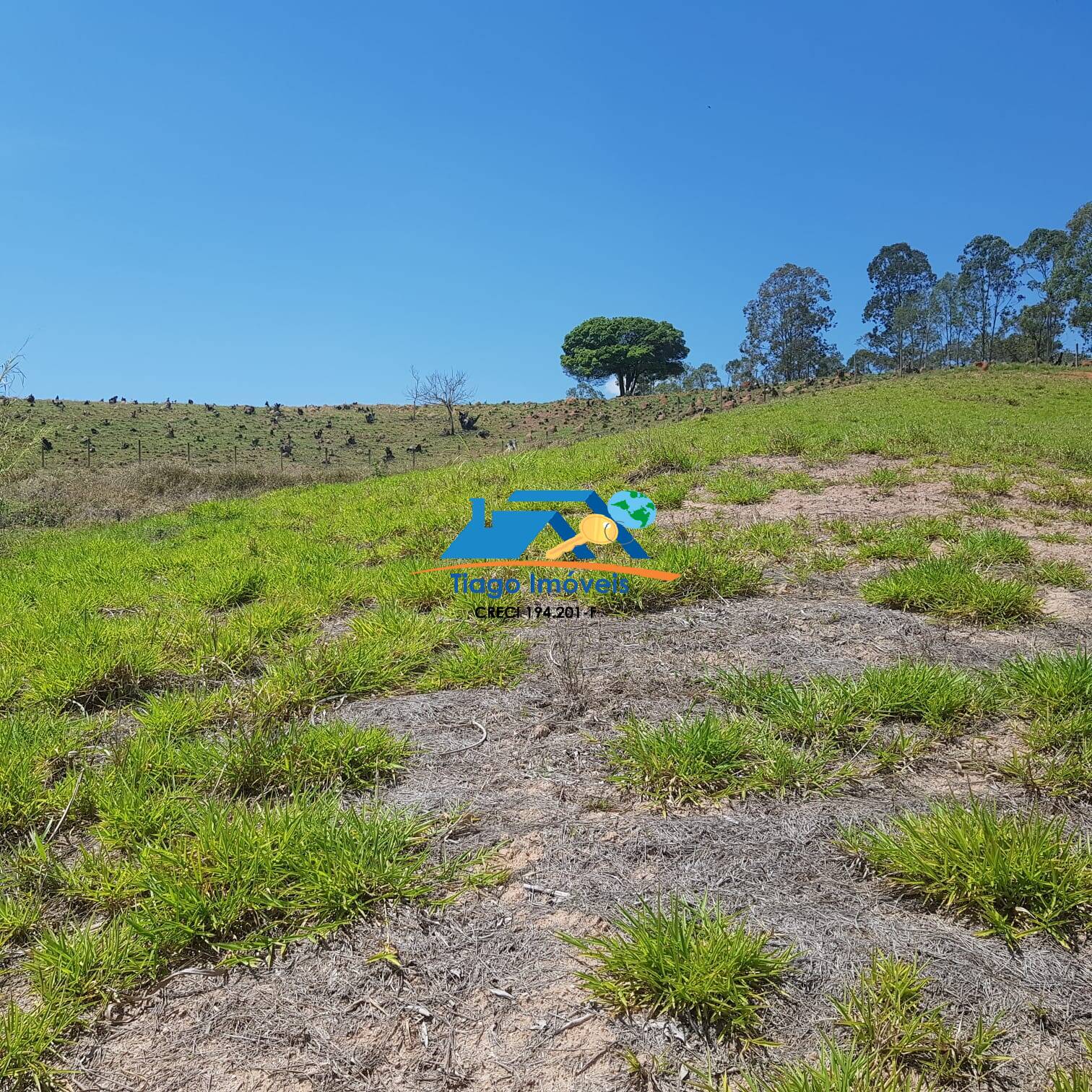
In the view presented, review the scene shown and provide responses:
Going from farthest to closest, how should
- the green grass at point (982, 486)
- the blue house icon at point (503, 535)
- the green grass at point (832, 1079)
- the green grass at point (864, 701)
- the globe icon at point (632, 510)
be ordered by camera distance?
1. the green grass at point (982, 486)
2. the globe icon at point (632, 510)
3. the blue house icon at point (503, 535)
4. the green grass at point (864, 701)
5. the green grass at point (832, 1079)

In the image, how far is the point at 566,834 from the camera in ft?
8.30

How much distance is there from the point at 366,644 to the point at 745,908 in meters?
3.00

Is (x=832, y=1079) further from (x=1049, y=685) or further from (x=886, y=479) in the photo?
(x=886, y=479)

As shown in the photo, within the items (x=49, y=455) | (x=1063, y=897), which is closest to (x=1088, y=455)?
(x=1063, y=897)

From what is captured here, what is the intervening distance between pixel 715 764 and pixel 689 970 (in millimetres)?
1162

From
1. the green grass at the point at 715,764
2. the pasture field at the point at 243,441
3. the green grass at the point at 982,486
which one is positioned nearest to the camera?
the green grass at the point at 715,764

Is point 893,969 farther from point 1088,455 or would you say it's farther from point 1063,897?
point 1088,455

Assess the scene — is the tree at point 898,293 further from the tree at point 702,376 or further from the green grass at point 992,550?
the green grass at point 992,550

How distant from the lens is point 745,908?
208 cm

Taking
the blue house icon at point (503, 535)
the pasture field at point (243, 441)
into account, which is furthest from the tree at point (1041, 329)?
the blue house icon at point (503, 535)

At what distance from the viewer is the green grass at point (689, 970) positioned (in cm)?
173

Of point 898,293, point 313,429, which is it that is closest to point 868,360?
point 898,293

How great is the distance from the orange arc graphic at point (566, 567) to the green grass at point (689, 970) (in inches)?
140

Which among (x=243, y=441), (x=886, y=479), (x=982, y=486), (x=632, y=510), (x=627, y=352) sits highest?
(x=627, y=352)
